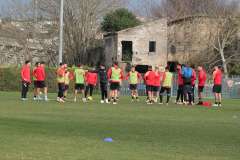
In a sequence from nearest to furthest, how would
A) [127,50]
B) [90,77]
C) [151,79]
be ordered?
[151,79] → [90,77] → [127,50]

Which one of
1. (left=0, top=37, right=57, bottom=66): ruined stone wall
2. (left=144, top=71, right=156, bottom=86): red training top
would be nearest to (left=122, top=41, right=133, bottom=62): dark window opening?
(left=0, top=37, right=57, bottom=66): ruined stone wall

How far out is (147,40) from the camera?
77.3 m

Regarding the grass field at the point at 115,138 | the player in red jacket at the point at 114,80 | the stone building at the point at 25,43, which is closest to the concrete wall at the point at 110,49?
the stone building at the point at 25,43

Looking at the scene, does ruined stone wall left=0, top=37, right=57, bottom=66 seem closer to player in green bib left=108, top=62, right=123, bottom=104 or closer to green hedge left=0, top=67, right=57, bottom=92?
green hedge left=0, top=67, right=57, bottom=92

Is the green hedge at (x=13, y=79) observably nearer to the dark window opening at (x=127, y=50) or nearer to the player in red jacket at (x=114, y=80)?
the player in red jacket at (x=114, y=80)

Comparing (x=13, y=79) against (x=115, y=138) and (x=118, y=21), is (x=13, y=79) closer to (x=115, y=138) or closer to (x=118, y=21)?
(x=118, y=21)

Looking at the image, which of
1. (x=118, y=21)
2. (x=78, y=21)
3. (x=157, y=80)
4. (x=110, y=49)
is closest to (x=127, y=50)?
(x=110, y=49)

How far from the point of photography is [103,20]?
A: 79562 millimetres

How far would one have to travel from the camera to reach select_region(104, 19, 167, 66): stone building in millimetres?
75938

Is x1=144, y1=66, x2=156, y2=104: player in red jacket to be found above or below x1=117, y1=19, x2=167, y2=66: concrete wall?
below

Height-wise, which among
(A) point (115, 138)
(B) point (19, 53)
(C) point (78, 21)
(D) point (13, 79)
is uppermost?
(C) point (78, 21)

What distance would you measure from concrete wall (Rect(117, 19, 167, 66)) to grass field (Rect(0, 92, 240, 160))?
5386 cm

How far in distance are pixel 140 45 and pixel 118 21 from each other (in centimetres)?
510

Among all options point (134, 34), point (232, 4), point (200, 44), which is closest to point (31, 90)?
point (134, 34)
